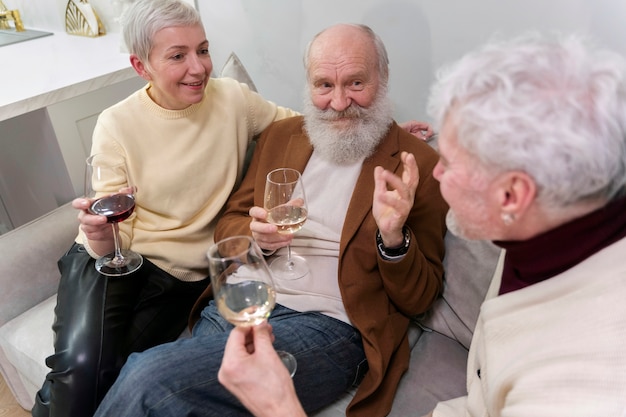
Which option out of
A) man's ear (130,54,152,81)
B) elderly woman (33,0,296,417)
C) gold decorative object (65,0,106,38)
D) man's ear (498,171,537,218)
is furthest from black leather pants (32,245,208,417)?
gold decorative object (65,0,106,38)

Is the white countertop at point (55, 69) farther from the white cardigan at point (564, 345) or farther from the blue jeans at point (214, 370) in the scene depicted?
the white cardigan at point (564, 345)

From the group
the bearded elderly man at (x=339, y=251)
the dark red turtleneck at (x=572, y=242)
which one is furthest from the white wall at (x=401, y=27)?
the dark red turtleneck at (x=572, y=242)

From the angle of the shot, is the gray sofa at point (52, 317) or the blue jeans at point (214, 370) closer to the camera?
the blue jeans at point (214, 370)

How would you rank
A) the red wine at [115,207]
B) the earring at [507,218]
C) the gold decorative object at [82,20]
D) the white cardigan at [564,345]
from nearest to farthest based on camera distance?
the white cardigan at [564,345], the earring at [507,218], the red wine at [115,207], the gold decorative object at [82,20]

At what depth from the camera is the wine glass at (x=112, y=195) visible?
4.75ft

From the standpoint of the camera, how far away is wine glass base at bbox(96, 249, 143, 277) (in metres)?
1.58

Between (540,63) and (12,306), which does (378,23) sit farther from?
(12,306)

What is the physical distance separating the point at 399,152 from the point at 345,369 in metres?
0.66

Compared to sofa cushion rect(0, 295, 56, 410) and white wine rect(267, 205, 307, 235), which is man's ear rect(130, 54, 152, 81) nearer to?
white wine rect(267, 205, 307, 235)

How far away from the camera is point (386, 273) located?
1.39 metres

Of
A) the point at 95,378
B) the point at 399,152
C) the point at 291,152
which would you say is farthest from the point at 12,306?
the point at 399,152

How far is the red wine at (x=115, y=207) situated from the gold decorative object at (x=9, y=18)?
2.10 meters

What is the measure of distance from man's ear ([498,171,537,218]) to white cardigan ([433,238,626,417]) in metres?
0.14

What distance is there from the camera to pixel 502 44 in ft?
2.95
